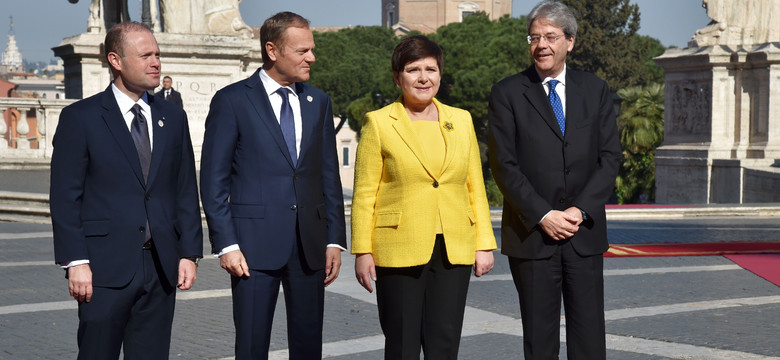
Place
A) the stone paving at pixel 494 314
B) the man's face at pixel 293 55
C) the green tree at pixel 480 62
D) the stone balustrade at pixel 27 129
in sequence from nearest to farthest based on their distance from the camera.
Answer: the man's face at pixel 293 55 < the stone paving at pixel 494 314 < the stone balustrade at pixel 27 129 < the green tree at pixel 480 62

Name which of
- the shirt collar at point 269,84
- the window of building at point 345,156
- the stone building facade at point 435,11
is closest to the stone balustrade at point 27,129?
the shirt collar at point 269,84

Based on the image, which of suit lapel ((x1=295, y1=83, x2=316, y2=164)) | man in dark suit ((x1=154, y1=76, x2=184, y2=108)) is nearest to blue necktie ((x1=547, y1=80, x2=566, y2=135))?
suit lapel ((x1=295, y1=83, x2=316, y2=164))

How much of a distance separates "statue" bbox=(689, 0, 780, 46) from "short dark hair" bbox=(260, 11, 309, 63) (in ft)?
66.4

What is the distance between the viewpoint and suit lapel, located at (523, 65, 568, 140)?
17.2 ft

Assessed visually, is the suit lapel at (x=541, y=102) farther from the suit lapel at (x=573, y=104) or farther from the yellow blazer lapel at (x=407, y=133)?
the yellow blazer lapel at (x=407, y=133)

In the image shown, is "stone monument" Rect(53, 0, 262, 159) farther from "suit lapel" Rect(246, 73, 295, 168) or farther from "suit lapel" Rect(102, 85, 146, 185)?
"suit lapel" Rect(102, 85, 146, 185)

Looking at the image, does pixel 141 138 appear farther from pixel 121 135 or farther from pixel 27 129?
pixel 27 129

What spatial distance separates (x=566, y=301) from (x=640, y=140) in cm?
3175

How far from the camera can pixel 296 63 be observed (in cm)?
497

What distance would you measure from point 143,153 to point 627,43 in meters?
69.1

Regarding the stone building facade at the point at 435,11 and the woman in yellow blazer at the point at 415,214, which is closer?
the woman in yellow blazer at the point at 415,214

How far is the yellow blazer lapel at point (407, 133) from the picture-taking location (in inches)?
197

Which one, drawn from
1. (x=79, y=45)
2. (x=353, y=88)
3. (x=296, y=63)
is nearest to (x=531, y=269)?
(x=296, y=63)

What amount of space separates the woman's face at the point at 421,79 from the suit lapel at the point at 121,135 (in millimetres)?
1196
